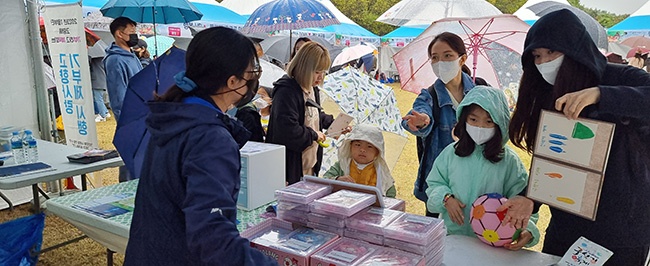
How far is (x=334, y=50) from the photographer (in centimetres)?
1566

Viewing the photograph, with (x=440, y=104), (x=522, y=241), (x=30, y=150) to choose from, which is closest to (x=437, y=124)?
(x=440, y=104)

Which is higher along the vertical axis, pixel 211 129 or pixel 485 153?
pixel 211 129

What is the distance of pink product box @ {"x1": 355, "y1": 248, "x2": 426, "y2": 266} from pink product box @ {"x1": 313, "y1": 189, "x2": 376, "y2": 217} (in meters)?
0.16

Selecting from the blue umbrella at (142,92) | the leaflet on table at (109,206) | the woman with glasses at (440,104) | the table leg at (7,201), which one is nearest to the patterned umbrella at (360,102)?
the woman with glasses at (440,104)

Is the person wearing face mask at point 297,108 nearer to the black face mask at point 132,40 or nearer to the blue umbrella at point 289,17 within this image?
the blue umbrella at point 289,17

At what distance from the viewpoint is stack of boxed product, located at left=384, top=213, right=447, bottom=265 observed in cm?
128

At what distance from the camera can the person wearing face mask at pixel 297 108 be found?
2855 mm

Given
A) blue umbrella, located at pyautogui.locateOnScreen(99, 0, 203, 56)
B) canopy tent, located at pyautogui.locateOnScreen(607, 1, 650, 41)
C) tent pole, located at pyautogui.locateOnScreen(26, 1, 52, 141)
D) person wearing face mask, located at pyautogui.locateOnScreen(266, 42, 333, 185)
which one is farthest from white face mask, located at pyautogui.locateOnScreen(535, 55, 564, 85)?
canopy tent, located at pyautogui.locateOnScreen(607, 1, 650, 41)

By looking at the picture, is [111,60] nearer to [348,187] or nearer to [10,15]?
[10,15]

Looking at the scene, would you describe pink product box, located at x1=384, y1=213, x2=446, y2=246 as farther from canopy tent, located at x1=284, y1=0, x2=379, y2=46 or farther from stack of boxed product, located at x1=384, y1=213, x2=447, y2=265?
canopy tent, located at x1=284, y1=0, x2=379, y2=46

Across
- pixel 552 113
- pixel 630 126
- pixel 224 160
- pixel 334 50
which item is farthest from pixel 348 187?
pixel 334 50

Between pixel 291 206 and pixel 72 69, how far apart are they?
12.1 feet

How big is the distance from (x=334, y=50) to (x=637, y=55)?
9.84m

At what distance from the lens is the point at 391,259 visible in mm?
1256
